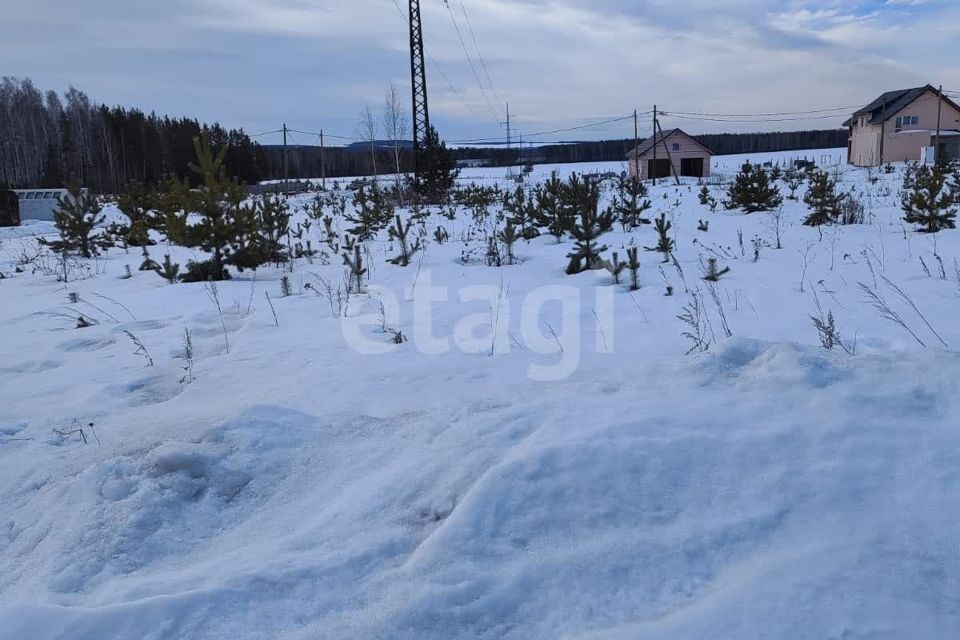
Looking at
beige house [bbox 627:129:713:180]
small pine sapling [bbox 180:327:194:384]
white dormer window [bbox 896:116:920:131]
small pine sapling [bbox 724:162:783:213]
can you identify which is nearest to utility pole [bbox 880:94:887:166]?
white dormer window [bbox 896:116:920:131]

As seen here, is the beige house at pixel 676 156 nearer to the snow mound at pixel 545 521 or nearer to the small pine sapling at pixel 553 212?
the small pine sapling at pixel 553 212

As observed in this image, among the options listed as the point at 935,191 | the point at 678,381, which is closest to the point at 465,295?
the point at 678,381

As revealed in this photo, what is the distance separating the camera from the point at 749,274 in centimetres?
667

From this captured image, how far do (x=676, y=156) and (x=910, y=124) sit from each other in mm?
13583

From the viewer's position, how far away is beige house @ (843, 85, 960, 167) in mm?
35688

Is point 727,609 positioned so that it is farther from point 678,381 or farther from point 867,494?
point 678,381

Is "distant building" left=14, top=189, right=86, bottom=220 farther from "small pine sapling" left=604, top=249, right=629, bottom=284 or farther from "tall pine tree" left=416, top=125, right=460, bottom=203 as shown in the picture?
"small pine sapling" left=604, top=249, right=629, bottom=284

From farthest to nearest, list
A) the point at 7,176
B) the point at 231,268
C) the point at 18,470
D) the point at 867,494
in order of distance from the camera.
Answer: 1. the point at 7,176
2. the point at 231,268
3. the point at 18,470
4. the point at 867,494

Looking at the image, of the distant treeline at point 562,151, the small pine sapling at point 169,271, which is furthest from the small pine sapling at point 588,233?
the distant treeline at point 562,151

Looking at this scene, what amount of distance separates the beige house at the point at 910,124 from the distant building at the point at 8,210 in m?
44.9

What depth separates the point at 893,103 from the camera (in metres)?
36.2

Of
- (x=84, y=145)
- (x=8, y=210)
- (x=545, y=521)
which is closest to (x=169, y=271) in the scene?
(x=545, y=521)

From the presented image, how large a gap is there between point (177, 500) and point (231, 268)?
7983mm

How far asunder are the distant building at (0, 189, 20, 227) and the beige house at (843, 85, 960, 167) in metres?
44.9
